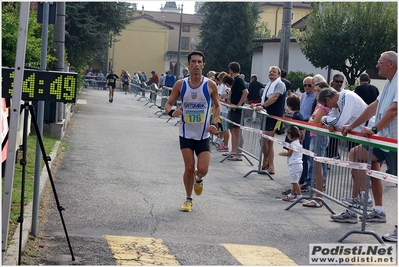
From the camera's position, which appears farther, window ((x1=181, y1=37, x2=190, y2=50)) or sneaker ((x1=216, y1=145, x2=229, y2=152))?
window ((x1=181, y1=37, x2=190, y2=50))

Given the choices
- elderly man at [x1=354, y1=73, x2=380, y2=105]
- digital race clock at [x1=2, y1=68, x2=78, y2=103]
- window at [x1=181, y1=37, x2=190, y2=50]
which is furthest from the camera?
window at [x1=181, y1=37, x2=190, y2=50]

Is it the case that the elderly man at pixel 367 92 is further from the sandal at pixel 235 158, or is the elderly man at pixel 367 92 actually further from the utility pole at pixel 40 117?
the utility pole at pixel 40 117

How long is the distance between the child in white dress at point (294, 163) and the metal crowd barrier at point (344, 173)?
215 millimetres

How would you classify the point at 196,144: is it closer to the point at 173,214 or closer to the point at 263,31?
the point at 173,214

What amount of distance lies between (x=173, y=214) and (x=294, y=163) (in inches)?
92.6

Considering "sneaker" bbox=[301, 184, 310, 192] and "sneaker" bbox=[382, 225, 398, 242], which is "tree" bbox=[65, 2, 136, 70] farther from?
"sneaker" bbox=[382, 225, 398, 242]

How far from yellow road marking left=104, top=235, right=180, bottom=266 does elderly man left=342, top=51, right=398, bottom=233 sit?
2516 millimetres

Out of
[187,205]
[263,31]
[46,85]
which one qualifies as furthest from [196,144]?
[263,31]

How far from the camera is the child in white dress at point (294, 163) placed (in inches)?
404

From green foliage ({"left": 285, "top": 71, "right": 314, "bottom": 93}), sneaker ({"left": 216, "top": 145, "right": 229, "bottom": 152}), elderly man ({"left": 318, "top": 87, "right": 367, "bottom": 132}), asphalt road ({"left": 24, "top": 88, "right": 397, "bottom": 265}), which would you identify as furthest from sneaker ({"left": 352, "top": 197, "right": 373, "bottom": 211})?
green foliage ({"left": 285, "top": 71, "right": 314, "bottom": 93})

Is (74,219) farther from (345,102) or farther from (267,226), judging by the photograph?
(345,102)

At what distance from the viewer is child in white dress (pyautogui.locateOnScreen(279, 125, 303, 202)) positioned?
10258 millimetres

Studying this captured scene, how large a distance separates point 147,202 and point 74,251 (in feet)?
9.50

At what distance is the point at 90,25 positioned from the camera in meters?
28.5
